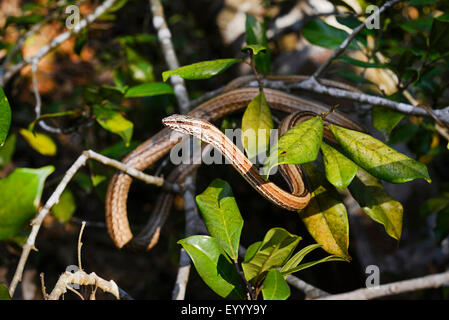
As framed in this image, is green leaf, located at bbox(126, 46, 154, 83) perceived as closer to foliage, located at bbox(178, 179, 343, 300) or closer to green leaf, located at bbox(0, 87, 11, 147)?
green leaf, located at bbox(0, 87, 11, 147)

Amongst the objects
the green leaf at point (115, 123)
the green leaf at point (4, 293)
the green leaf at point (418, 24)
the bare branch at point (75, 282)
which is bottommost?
the bare branch at point (75, 282)

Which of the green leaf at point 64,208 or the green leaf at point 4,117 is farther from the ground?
the green leaf at point 4,117

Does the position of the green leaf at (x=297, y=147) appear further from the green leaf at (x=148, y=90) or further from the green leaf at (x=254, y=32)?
the green leaf at (x=148, y=90)

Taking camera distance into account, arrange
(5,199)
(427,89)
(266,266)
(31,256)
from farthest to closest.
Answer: (31,256) → (427,89) → (266,266) → (5,199)

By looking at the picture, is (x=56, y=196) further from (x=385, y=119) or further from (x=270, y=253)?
(x=385, y=119)

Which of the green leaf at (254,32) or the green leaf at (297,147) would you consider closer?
the green leaf at (297,147)

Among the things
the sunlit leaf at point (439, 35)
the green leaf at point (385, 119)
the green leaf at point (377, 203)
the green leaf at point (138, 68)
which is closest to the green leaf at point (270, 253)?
the green leaf at point (377, 203)
